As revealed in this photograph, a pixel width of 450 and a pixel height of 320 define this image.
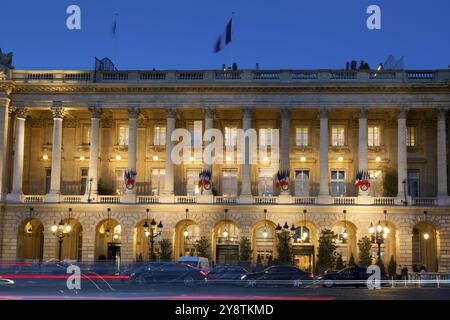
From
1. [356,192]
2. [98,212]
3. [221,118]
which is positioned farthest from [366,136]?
[98,212]

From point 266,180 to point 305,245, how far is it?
6.90m

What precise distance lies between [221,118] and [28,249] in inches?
842

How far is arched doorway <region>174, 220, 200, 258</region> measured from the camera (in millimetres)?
60281

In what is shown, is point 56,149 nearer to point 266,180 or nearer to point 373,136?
point 266,180

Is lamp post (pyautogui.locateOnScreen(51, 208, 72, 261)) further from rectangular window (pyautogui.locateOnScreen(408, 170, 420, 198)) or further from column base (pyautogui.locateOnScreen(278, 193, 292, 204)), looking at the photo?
rectangular window (pyautogui.locateOnScreen(408, 170, 420, 198))

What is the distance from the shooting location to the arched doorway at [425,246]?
195ft

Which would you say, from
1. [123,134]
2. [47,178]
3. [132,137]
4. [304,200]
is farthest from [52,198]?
[304,200]

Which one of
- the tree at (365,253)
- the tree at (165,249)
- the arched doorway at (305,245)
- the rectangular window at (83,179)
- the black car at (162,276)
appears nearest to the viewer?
the black car at (162,276)

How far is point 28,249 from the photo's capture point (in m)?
61.8

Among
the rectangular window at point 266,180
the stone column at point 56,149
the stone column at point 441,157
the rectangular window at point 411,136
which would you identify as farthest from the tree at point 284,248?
the stone column at point 56,149

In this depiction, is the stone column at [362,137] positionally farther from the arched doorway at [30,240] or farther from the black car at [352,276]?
the arched doorway at [30,240]

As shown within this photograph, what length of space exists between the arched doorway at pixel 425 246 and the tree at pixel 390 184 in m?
3.56

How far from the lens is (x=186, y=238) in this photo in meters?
61.3
